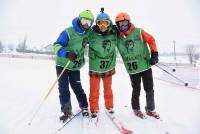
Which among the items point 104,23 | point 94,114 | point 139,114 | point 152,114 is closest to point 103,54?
point 104,23

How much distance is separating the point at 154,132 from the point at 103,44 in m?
1.63

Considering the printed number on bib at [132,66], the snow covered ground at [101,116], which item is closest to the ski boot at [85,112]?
the snow covered ground at [101,116]

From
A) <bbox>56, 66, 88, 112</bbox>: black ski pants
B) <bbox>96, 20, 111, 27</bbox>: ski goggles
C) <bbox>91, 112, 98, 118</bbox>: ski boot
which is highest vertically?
<bbox>96, 20, 111, 27</bbox>: ski goggles

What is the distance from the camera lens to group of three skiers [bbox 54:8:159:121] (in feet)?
12.9

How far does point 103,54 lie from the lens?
402cm

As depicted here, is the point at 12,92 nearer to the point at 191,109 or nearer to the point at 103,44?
the point at 103,44

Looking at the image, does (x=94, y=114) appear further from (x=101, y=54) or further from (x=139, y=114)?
(x=101, y=54)

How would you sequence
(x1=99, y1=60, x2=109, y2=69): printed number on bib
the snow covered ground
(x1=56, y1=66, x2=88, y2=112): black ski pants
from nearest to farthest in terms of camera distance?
the snow covered ground
(x1=56, y1=66, x2=88, y2=112): black ski pants
(x1=99, y1=60, x2=109, y2=69): printed number on bib

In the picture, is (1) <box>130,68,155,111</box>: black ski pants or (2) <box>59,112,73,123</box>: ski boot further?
(1) <box>130,68,155,111</box>: black ski pants

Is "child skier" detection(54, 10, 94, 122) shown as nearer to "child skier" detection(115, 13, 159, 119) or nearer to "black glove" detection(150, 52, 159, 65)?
"child skier" detection(115, 13, 159, 119)

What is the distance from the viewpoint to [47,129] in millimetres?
3531

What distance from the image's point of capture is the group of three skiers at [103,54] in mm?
3929

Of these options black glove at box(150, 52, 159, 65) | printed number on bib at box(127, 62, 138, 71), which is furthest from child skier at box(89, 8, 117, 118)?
black glove at box(150, 52, 159, 65)

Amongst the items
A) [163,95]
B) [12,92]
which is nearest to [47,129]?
[12,92]
